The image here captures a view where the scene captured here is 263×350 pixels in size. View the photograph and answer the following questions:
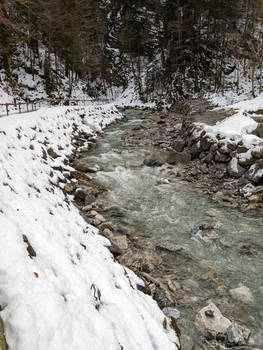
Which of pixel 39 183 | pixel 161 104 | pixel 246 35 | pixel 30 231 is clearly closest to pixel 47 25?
pixel 161 104

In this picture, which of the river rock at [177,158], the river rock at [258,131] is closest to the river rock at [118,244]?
the river rock at [177,158]

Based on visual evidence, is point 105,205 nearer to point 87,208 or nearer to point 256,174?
point 87,208

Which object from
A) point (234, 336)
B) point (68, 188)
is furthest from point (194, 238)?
point (68, 188)

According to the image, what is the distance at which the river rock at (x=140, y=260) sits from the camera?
14.8 feet

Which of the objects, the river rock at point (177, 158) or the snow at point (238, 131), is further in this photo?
the river rock at point (177, 158)

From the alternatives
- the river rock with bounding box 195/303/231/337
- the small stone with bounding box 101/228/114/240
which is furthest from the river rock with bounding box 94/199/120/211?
the river rock with bounding box 195/303/231/337

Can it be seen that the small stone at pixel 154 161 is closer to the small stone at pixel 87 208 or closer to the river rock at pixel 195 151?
the river rock at pixel 195 151

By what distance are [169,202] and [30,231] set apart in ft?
15.6

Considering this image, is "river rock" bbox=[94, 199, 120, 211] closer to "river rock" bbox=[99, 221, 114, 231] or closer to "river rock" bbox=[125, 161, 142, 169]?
"river rock" bbox=[99, 221, 114, 231]

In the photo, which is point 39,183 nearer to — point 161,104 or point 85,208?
point 85,208

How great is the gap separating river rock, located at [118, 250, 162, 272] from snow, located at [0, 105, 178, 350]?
0.50 metres

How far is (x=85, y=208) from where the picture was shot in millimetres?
6469

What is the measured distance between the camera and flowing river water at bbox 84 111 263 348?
12.4ft

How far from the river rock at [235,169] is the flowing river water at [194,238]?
159 centimetres
